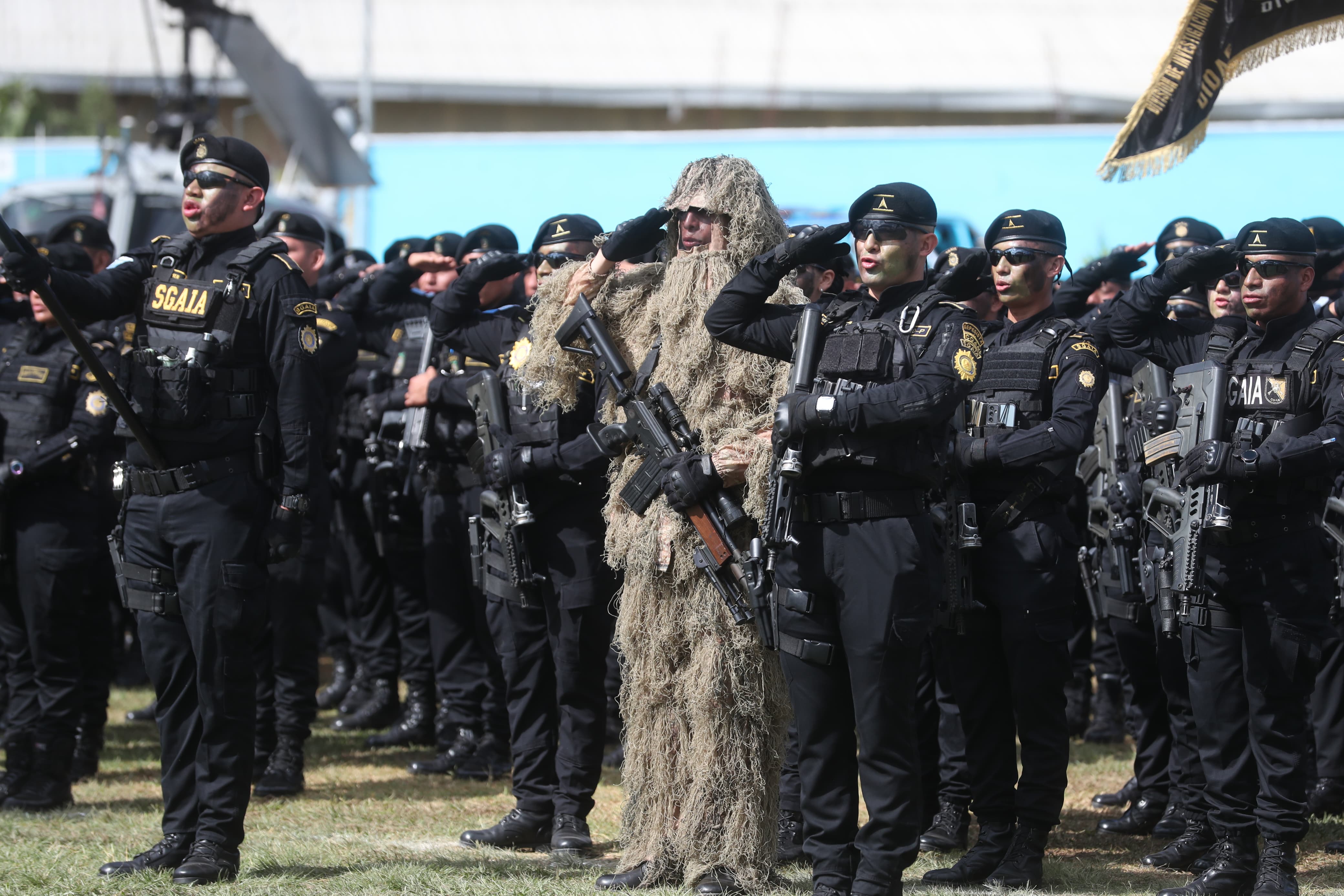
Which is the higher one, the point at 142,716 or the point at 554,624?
the point at 554,624

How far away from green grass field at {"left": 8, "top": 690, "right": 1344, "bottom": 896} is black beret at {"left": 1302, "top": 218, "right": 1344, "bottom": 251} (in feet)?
9.04

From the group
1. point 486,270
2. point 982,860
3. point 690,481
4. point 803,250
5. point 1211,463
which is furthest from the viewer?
point 486,270

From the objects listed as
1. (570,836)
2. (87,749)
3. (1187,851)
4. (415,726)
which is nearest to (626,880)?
(570,836)

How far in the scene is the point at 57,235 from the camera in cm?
796

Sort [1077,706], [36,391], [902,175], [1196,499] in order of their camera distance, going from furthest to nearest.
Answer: [902,175] < [1077,706] < [36,391] < [1196,499]

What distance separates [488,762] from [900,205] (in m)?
4.03

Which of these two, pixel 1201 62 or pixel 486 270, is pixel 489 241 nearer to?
pixel 486 270

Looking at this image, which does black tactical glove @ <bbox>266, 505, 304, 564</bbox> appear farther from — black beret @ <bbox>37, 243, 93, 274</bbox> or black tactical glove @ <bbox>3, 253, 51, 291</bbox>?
black beret @ <bbox>37, 243, 93, 274</bbox>

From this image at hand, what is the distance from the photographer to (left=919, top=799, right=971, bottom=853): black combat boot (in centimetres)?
593

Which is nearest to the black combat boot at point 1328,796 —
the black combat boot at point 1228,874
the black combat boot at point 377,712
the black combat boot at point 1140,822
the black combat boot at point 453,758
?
the black combat boot at point 1140,822

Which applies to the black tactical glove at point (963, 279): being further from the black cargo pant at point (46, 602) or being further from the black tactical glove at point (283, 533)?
the black cargo pant at point (46, 602)

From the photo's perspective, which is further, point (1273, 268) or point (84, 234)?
point (84, 234)

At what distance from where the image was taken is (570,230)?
6508 millimetres

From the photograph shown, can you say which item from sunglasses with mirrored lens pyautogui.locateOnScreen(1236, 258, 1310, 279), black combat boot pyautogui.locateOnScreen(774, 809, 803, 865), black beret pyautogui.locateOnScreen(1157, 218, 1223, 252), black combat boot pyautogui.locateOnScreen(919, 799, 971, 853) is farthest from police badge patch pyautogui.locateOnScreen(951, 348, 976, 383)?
black beret pyautogui.locateOnScreen(1157, 218, 1223, 252)
